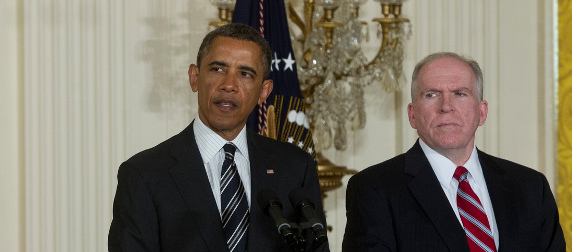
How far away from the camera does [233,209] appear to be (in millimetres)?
2266

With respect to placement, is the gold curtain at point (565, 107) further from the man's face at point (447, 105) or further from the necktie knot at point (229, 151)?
the necktie knot at point (229, 151)

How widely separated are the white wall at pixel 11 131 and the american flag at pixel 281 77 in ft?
3.59

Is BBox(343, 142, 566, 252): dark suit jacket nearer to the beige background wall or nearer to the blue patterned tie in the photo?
the blue patterned tie

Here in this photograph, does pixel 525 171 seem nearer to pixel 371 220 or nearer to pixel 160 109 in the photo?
pixel 371 220

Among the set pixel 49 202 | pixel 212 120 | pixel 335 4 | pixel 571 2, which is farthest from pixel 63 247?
pixel 571 2

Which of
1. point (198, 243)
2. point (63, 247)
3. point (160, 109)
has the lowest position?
point (63, 247)

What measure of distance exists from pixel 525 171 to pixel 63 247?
2417 mm

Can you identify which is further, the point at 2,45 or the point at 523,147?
the point at 523,147

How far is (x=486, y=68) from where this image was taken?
4.67 meters

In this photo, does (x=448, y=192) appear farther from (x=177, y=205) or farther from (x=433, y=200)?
(x=177, y=205)

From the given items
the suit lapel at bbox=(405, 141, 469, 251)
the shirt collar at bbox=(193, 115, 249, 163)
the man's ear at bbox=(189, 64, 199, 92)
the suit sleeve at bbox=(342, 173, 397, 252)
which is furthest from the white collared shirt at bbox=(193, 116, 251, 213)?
the suit lapel at bbox=(405, 141, 469, 251)

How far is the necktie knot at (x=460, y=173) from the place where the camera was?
8.00ft

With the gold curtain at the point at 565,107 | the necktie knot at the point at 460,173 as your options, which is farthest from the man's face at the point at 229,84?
the gold curtain at the point at 565,107

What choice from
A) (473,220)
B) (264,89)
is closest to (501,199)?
(473,220)
